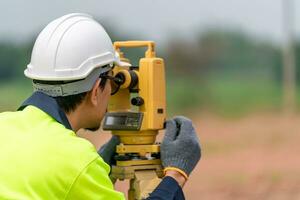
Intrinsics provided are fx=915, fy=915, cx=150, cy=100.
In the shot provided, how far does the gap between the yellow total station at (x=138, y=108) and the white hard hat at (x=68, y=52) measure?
0.96ft

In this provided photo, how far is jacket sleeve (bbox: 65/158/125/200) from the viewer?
2865mm

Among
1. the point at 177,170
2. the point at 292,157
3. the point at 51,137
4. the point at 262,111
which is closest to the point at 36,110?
the point at 51,137

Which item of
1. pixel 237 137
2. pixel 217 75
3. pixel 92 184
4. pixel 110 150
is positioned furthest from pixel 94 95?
pixel 217 75

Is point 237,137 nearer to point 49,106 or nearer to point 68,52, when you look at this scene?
point 68,52

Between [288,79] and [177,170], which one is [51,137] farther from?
[288,79]

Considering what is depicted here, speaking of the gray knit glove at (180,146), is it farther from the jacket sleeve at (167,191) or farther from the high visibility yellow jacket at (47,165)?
the high visibility yellow jacket at (47,165)

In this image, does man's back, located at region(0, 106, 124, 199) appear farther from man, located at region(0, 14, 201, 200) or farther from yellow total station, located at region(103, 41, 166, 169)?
yellow total station, located at region(103, 41, 166, 169)

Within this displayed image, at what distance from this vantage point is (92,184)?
2.88 m

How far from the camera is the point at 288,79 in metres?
24.8

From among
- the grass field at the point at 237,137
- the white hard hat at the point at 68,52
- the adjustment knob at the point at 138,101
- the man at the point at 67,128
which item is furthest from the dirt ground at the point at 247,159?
the white hard hat at the point at 68,52

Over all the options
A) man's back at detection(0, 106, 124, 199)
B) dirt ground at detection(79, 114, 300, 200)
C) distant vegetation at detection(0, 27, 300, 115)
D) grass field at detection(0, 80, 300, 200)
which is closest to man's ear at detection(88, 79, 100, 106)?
man's back at detection(0, 106, 124, 199)

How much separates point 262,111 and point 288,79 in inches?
55.9

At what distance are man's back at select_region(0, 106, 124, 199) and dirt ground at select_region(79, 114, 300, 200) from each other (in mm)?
3476

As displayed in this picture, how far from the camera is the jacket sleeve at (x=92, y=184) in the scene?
287cm
